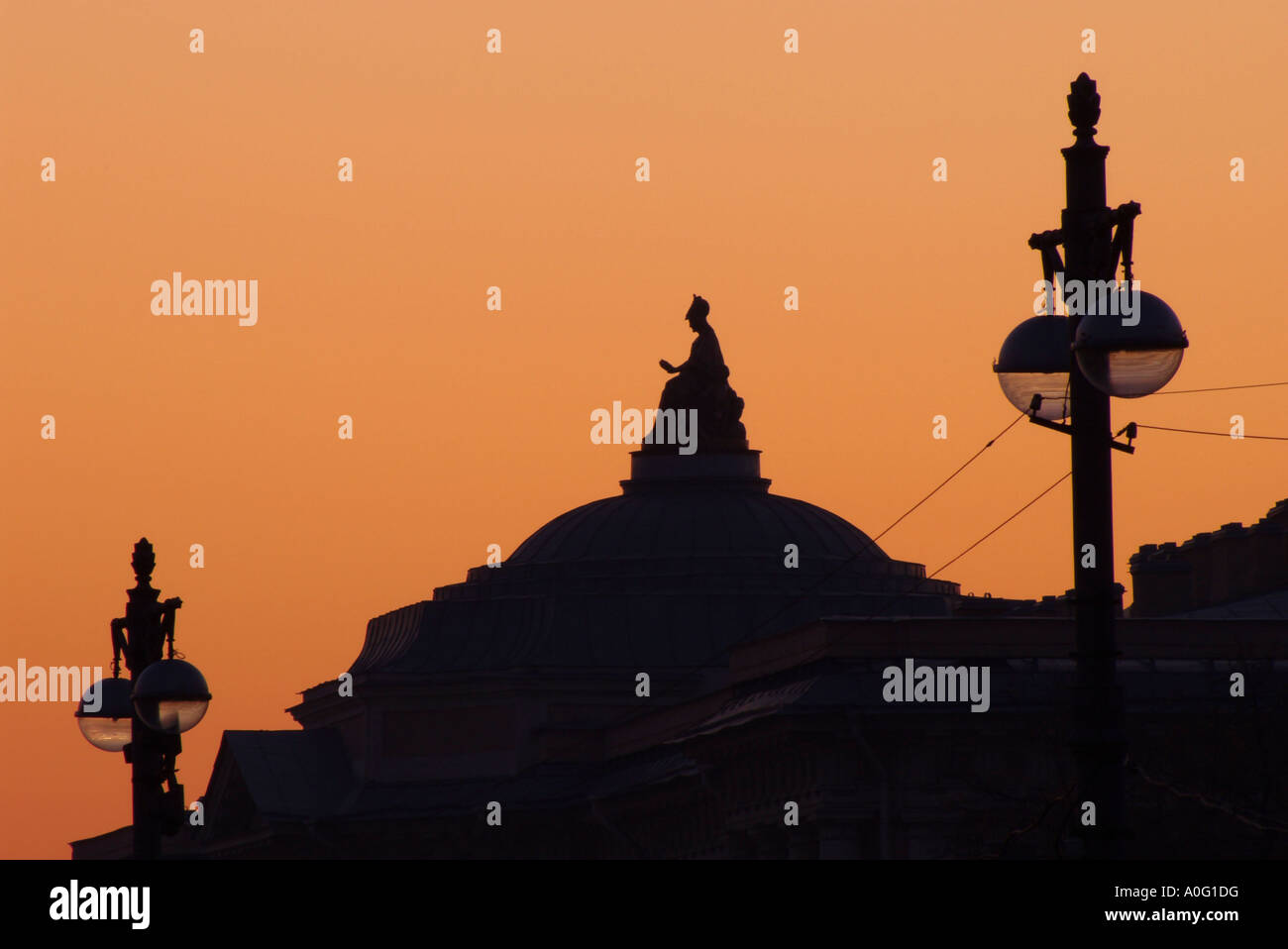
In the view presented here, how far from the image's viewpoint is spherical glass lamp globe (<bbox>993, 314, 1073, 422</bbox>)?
18.4 m

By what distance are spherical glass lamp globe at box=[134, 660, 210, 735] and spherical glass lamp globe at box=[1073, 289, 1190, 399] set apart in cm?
982

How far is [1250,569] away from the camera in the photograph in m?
80.4

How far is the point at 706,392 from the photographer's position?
4281 inches

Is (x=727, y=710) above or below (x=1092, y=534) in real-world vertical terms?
above

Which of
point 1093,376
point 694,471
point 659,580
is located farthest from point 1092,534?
point 694,471

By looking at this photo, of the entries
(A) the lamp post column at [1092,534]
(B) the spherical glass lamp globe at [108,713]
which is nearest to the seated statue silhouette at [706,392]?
(B) the spherical glass lamp globe at [108,713]

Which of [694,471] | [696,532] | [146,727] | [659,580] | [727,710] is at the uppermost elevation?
[694,471]

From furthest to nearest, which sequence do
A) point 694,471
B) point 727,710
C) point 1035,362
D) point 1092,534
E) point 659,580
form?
point 694,471, point 659,580, point 727,710, point 1035,362, point 1092,534

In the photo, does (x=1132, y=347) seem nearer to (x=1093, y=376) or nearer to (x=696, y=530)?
(x=1093, y=376)

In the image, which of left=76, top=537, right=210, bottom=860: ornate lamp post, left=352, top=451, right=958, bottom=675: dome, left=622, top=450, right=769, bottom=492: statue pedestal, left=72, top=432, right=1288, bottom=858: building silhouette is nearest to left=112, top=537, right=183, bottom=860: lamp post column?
left=76, top=537, right=210, bottom=860: ornate lamp post

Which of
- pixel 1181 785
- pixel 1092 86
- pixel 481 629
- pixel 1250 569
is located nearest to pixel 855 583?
pixel 481 629

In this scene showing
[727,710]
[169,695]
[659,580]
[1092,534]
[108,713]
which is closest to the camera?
[1092,534]

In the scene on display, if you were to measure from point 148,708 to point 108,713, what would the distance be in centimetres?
328
